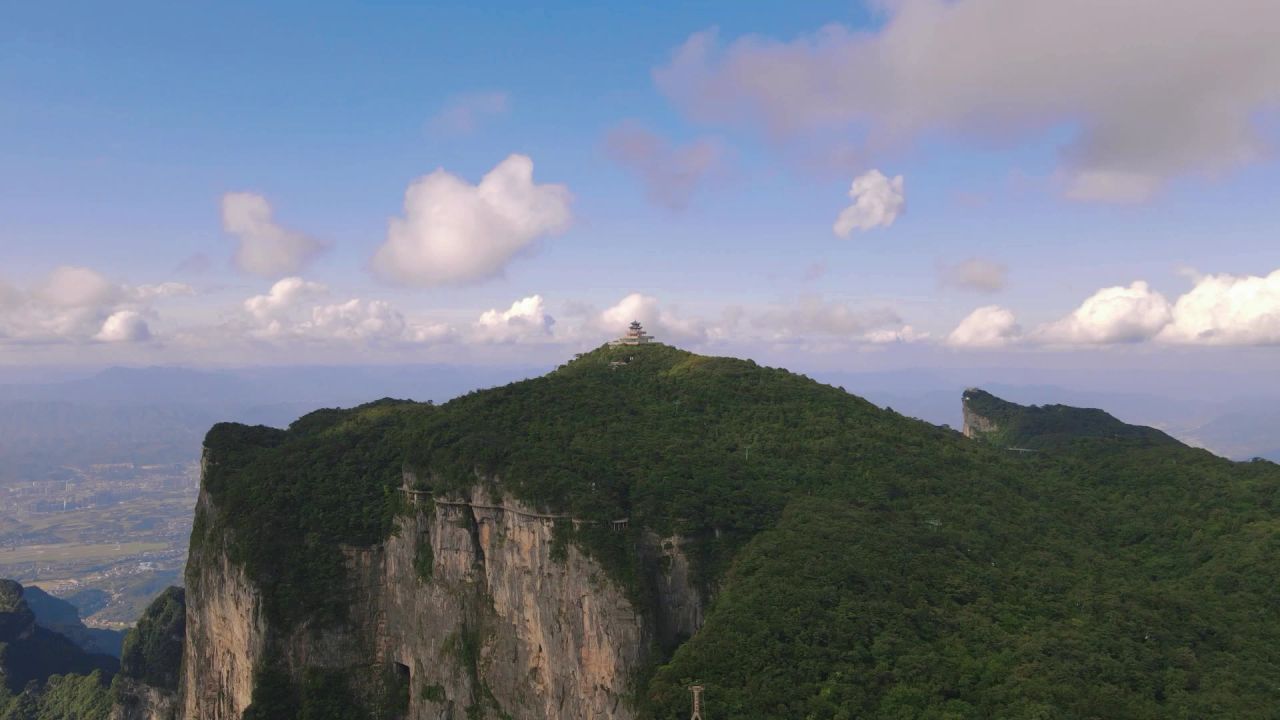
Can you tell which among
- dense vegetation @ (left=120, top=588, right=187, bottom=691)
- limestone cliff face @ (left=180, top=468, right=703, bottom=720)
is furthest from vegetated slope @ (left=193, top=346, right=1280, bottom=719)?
dense vegetation @ (left=120, top=588, right=187, bottom=691)

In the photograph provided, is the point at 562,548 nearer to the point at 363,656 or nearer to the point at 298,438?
the point at 363,656

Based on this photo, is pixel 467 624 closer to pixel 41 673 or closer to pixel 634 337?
pixel 634 337

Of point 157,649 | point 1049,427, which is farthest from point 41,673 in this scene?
point 1049,427

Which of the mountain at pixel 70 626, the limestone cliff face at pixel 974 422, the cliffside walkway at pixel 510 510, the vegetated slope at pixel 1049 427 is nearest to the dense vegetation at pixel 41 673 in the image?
the mountain at pixel 70 626

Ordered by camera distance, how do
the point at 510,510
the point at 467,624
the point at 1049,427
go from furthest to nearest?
the point at 1049,427 < the point at 467,624 < the point at 510,510

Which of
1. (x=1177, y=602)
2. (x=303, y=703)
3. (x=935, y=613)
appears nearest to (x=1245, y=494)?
(x=1177, y=602)

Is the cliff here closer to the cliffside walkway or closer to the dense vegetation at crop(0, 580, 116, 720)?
the dense vegetation at crop(0, 580, 116, 720)
